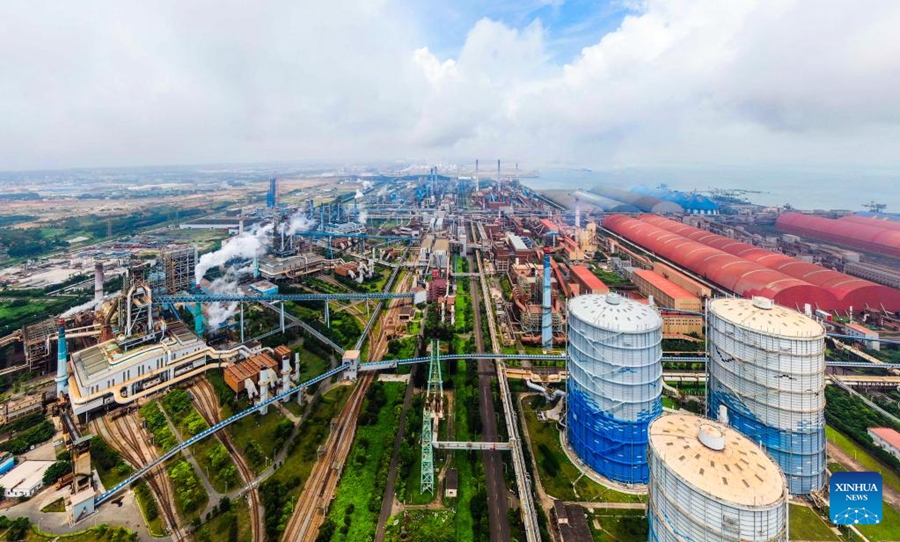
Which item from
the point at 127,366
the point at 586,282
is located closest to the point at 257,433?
the point at 127,366

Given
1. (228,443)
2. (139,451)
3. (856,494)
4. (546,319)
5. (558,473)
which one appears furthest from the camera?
(546,319)

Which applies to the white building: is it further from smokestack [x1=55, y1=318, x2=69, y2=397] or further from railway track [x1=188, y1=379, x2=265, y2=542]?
railway track [x1=188, y1=379, x2=265, y2=542]

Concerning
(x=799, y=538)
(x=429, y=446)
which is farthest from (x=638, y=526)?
(x=429, y=446)

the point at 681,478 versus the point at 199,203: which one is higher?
the point at 199,203

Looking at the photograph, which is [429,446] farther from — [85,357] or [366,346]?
[85,357]

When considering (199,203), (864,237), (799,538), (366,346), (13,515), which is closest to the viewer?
(799,538)

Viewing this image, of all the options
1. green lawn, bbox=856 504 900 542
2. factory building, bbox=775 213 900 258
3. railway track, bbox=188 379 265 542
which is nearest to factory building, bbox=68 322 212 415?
railway track, bbox=188 379 265 542

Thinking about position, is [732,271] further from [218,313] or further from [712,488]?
[218,313]
